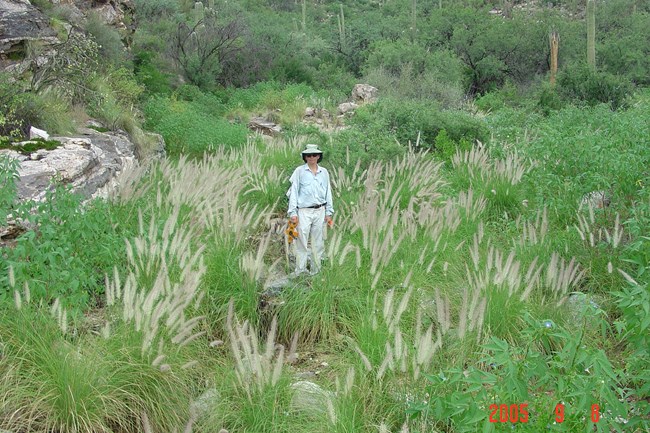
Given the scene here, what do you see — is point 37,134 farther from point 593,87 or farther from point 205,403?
point 593,87

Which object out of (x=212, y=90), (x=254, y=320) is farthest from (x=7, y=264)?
(x=212, y=90)

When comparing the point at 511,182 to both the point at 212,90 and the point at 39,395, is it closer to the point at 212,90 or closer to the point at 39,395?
the point at 39,395

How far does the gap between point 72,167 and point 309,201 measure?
3322mm

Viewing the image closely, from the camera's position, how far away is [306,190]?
265 inches

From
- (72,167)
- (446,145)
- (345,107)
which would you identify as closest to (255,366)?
(72,167)

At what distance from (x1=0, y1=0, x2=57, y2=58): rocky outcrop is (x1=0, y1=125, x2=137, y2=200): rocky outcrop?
4.02 m

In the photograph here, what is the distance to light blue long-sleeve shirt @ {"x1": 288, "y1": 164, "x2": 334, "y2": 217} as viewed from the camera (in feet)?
22.0

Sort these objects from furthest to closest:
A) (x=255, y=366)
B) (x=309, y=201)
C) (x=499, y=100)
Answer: (x=499, y=100) < (x=309, y=201) < (x=255, y=366)

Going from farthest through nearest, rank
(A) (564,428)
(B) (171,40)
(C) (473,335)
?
(B) (171,40) → (C) (473,335) → (A) (564,428)

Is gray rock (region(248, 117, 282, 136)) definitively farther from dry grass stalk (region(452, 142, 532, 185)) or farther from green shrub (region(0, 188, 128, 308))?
green shrub (region(0, 188, 128, 308))

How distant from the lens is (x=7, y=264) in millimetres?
4863

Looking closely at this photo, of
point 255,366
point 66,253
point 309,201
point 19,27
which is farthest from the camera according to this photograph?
point 19,27

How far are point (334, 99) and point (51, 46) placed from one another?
13811mm

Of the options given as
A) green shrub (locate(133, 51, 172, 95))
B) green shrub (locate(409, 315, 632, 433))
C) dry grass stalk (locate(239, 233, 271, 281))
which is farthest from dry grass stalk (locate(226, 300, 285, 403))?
green shrub (locate(133, 51, 172, 95))
